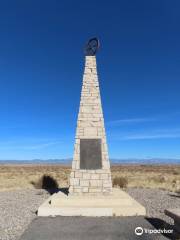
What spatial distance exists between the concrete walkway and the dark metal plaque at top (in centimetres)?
305

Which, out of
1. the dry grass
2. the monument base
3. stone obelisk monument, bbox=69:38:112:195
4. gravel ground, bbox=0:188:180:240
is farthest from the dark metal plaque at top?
the dry grass

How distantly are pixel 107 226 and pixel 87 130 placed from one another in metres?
5.13

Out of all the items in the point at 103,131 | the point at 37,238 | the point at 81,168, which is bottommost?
the point at 37,238

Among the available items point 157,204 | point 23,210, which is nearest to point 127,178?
point 157,204

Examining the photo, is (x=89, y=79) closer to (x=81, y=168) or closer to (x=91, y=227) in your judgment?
(x=81, y=168)

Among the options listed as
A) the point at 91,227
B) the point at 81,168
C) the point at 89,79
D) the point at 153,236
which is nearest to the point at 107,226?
the point at 91,227

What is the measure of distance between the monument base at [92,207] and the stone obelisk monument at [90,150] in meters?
0.81

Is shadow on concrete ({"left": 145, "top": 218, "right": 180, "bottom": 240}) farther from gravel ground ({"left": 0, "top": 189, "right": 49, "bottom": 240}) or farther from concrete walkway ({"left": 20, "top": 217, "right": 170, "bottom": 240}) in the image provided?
gravel ground ({"left": 0, "top": 189, "right": 49, "bottom": 240})

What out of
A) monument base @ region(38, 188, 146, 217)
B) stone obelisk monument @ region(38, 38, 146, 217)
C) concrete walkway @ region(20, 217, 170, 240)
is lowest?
concrete walkway @ region(20, 217, 170, 240)

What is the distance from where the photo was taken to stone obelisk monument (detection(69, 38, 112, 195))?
13758 mm

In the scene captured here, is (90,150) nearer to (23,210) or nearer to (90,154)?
(90,154)

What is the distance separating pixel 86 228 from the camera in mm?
9508

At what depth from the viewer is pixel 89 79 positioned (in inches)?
581

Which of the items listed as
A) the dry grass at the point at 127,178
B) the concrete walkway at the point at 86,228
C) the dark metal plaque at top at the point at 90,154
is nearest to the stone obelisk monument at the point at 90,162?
the dark metal plaque at top at the point at 90,154
